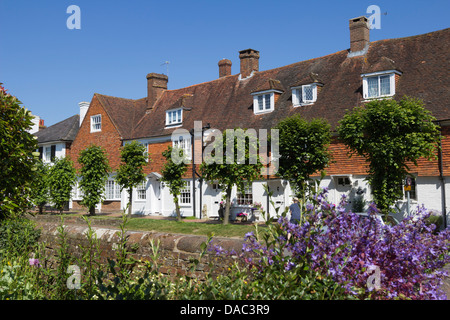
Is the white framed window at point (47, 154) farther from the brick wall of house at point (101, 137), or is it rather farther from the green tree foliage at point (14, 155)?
the green tree foliage at point (14, 155)

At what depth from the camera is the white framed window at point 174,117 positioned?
31188 millimetres

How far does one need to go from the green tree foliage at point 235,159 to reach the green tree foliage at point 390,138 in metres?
4.97

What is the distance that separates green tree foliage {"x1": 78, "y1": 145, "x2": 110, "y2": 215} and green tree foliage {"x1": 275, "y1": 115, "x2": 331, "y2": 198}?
1478 cm

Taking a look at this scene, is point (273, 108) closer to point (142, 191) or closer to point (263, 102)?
point (263, 102)

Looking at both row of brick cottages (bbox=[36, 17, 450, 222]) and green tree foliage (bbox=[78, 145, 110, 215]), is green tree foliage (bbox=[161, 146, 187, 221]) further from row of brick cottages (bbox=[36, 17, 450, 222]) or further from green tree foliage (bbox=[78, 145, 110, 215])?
green tree foliage (bbox=[78, 145, 110, 215])

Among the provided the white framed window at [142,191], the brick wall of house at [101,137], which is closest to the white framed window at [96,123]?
the brick wall of house at [101,137]

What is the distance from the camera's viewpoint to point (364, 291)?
183 inches

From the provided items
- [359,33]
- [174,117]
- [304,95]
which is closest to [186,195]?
[174,117]

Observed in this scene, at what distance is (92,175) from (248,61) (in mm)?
14057

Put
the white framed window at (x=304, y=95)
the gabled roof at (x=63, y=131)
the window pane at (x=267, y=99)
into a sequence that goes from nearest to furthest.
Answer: the white framed window at (x=304, y=95), the window pane at (x=267, y=99), the gabled roof at (x=63, y=131)

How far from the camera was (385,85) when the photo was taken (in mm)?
22047
